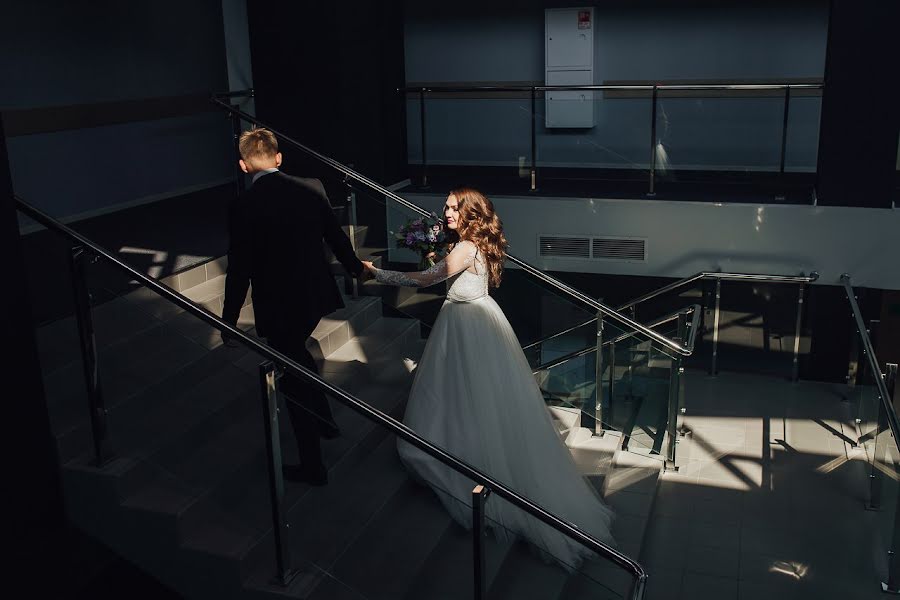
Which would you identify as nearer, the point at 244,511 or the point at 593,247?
the point at 244,511

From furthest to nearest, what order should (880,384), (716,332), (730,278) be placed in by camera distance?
(716,332) < (730,278) < (880,384)

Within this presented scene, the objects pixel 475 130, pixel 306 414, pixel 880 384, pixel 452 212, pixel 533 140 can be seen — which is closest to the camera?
pixel 306 414

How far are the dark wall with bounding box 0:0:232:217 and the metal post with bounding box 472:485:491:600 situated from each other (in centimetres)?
602

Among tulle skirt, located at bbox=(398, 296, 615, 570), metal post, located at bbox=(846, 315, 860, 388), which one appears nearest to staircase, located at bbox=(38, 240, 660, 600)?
tulle skirt, located at bbox=(398, 296, 615, 570)

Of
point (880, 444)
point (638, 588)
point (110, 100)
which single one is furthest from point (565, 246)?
point (638, 588)

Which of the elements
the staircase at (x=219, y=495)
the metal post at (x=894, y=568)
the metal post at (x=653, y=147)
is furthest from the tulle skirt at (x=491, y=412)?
the metal post at (x=653, y=147)

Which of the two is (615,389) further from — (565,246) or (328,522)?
(328,522)

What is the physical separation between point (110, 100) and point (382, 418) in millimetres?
6380

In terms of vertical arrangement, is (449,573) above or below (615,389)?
above

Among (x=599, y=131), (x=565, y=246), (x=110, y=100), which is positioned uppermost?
(x=110, y=100)

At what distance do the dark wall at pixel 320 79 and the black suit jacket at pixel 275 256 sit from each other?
12.5ft

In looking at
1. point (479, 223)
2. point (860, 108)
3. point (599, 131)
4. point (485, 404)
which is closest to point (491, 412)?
point (485, 404)

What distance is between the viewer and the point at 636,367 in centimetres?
606

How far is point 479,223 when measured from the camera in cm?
462
